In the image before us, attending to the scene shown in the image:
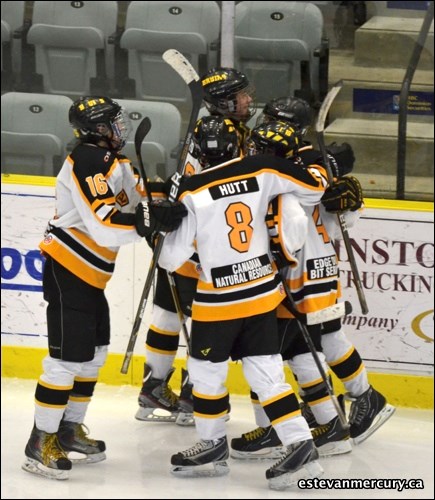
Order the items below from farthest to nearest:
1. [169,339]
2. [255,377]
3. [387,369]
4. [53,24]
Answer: [53,24] → [387,369] → [169,339] → [255,377]

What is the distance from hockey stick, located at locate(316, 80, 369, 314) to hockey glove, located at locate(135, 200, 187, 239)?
2.09 ft

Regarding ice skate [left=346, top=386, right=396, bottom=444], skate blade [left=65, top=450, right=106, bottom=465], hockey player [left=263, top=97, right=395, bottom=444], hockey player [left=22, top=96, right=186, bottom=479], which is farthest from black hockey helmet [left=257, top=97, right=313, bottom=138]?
skate blade [left=65, top=450, right=106, bottom=465]

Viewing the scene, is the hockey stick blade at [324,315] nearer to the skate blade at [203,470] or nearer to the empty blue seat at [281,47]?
the skate blade at [203,470]

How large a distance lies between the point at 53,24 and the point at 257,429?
2.07m

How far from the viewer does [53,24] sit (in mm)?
5805

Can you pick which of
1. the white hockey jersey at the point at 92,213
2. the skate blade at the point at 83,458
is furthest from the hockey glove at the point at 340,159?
the skate blade at the point at 83,458

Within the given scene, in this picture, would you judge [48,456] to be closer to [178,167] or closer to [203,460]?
[203,460]

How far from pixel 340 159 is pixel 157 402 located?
1160 millimetres

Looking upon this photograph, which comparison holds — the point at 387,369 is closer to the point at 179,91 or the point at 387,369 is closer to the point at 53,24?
the point at 179,91

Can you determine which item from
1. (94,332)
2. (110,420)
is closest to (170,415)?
(110,420)

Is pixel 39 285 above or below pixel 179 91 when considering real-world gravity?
below

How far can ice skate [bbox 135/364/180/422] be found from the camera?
509 cm

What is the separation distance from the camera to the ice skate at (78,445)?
184 inches

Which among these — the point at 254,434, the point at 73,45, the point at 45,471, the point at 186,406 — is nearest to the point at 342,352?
the point at 254,434
